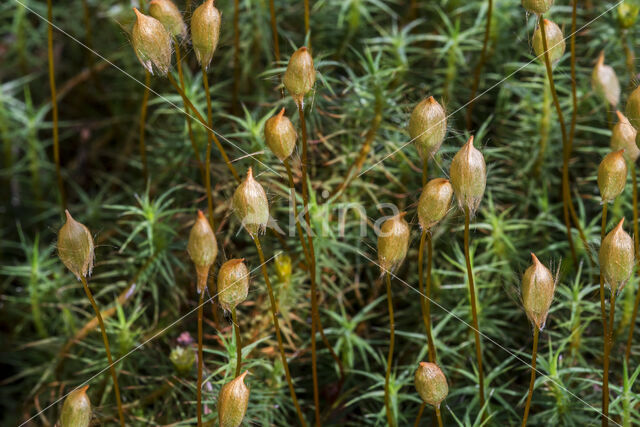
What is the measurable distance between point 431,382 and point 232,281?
167 mm

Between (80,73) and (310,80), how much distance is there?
636mm

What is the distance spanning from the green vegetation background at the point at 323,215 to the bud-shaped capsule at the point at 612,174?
0.47ft

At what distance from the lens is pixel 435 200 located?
Answer: 0.51 metres

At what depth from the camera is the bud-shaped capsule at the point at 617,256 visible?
531 millimetres

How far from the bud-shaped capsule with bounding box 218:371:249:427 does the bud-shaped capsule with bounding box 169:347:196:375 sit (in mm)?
213

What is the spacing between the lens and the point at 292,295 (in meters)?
0.79

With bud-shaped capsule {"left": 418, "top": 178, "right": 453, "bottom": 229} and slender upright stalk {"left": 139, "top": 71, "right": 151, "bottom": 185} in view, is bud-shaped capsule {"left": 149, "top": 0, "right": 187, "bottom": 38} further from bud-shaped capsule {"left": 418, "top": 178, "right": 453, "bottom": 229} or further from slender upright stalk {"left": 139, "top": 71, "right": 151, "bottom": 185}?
bud-shaped capsule {"left": 418, "top": 178, "right": 453, "bottom": 229}

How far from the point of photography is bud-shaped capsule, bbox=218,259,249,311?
0.52m

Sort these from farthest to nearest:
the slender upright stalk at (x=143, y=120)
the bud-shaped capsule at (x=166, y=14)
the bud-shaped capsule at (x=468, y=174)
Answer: the slender upright stalk at (x=143, y=120) → the bud-shaped capsule at (x=166, y=14) → the bud-shaped capsule at (x=468, y=174)

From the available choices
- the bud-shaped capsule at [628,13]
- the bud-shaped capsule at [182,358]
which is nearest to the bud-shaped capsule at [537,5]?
the bud-shaped capsule at [628,13]

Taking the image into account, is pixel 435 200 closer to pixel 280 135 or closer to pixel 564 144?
pixel 280 135

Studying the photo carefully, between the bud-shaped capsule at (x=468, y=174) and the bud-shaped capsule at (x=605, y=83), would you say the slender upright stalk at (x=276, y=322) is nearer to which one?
the bud-shaped capsule at (x=468, y=174)

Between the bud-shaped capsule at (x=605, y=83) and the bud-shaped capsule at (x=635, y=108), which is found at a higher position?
the bud-shaped capsule at (x=635, y=108)

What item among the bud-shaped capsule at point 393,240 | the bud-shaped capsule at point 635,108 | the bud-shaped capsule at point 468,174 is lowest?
the bud-shaped capsule at point 393,240
